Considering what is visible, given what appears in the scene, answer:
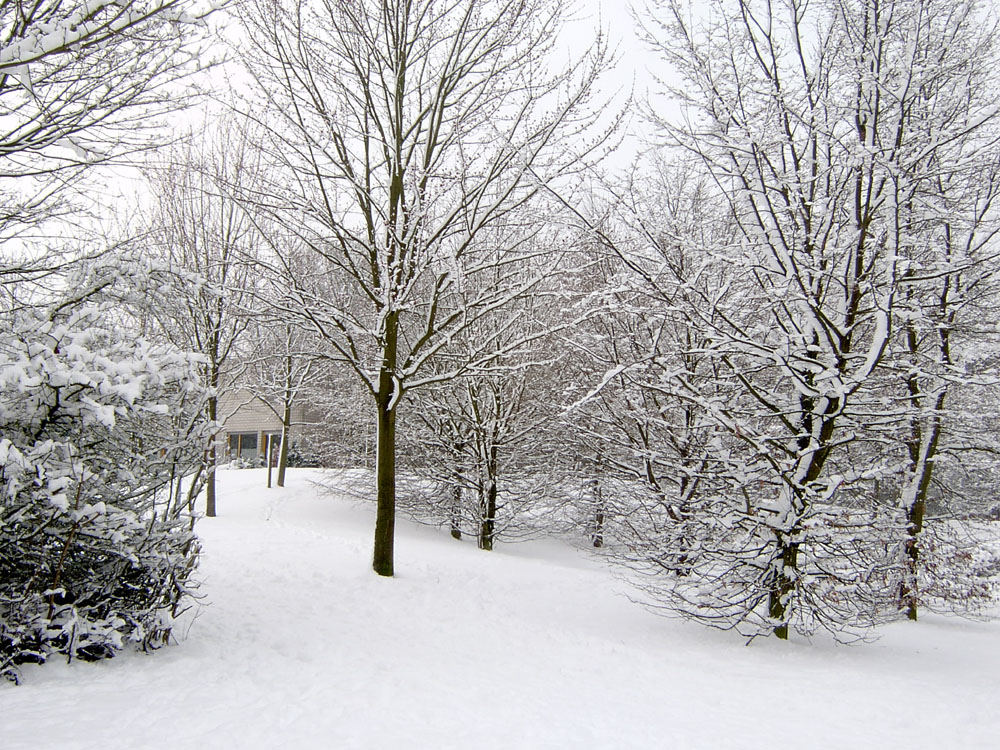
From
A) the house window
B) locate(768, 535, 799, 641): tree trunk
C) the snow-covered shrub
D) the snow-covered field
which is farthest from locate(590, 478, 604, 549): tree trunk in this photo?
the house window

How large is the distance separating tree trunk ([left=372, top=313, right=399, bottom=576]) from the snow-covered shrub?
136 inches

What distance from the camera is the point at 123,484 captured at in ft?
17.0

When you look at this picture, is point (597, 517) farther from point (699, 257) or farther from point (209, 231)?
point (209, 231)

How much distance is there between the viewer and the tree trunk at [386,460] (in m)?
8.75

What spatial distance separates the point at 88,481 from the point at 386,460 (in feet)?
14.4

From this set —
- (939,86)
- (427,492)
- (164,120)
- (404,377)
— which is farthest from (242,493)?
(939,86)

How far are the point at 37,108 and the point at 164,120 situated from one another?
3.40 feet

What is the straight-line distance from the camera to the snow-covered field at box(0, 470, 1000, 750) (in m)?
4.07

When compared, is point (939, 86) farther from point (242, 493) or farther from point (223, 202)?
point (242, 493)

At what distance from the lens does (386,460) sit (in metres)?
8.94

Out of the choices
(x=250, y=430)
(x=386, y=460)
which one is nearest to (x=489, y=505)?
(x=386, y=460)

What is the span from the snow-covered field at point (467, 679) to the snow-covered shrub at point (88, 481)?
32 cm

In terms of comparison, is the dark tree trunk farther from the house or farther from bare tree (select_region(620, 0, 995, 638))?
bare tree (select_region(620, 0, 995, 638))

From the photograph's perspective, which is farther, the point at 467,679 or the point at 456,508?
the point at 456,508
